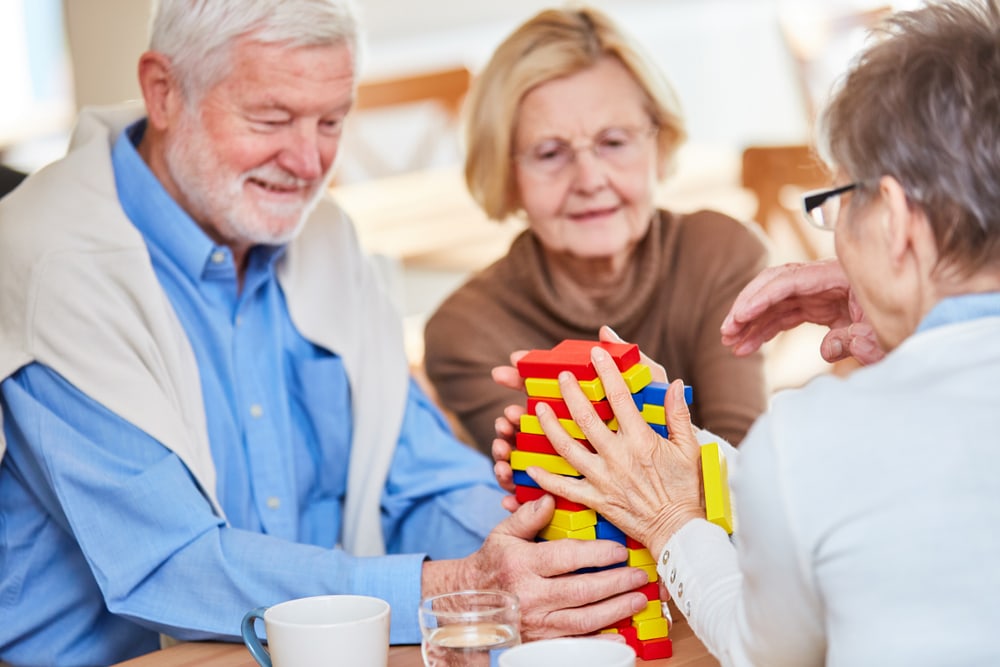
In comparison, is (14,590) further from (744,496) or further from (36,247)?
(744,496)

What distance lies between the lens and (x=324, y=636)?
1115 millimetres

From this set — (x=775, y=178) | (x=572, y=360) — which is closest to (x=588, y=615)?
(x=572, y=360)

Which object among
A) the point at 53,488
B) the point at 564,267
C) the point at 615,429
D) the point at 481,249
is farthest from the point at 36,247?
the point at 481,249

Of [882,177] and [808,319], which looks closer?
[882,177]

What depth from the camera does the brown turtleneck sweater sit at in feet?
7.39

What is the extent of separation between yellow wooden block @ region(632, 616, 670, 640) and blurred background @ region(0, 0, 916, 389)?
576mm

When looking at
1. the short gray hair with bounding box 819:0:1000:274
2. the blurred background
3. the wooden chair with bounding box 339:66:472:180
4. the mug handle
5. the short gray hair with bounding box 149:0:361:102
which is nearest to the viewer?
the short gray hair with bounding box 819:0:1000:274

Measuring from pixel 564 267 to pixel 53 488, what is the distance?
1113mm

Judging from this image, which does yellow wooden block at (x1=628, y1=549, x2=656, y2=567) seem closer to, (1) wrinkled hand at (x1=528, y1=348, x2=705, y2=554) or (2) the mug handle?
(1) wrinkled hand at (x1=528, y1=348, x2=705, y2=554)

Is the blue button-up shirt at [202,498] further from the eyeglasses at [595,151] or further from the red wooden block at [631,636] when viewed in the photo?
the eyeglasses at [595,151]

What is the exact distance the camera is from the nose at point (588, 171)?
226 cm

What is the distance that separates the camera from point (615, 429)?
1.33m

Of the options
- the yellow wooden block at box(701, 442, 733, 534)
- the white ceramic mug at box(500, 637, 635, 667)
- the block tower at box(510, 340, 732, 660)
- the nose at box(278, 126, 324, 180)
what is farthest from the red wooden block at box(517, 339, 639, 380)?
the nose at box(278, 126, 324, 180)

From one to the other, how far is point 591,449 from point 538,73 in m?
1.11
